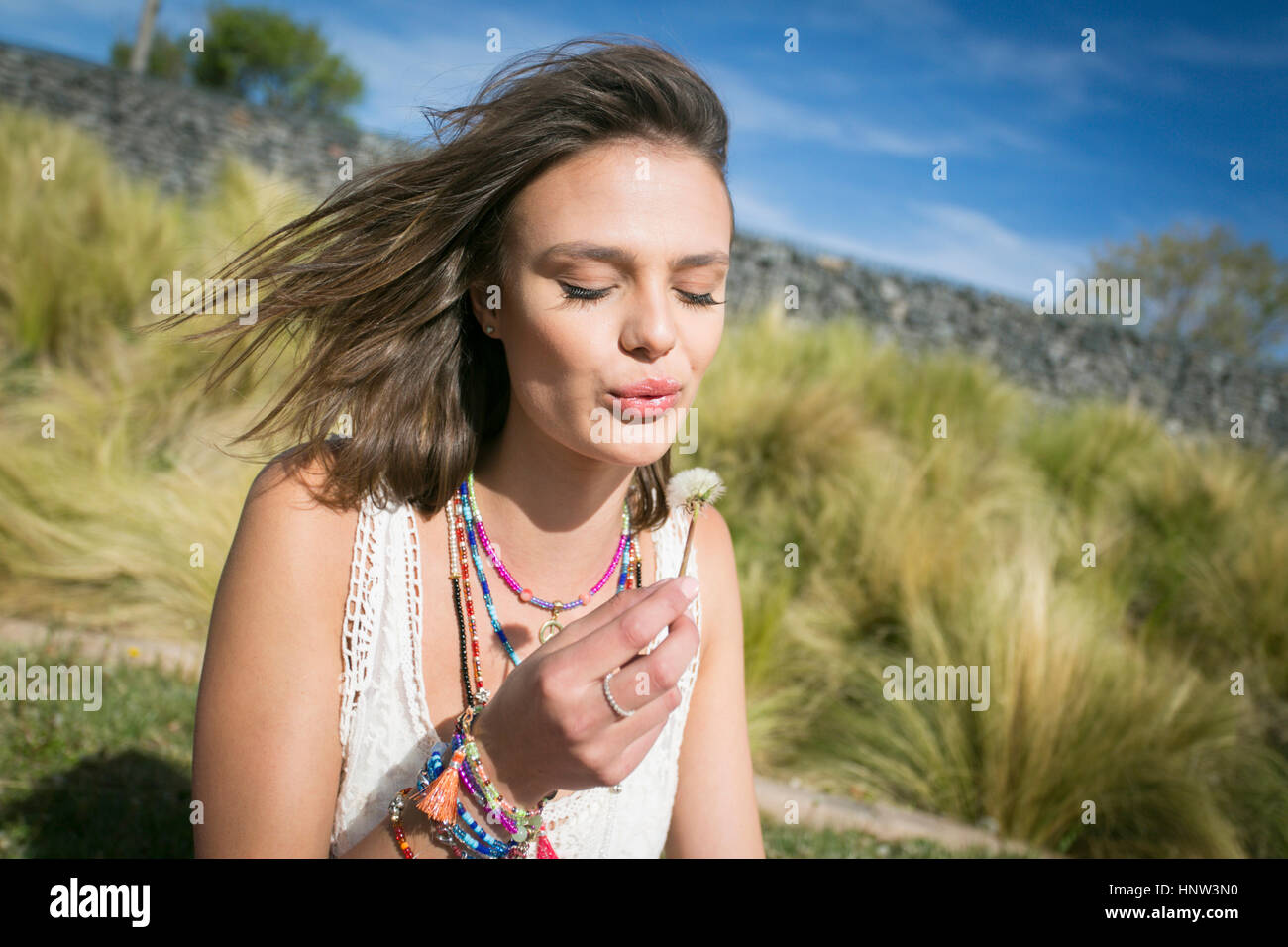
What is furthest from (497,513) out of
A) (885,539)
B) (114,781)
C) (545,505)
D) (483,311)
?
(885,539)

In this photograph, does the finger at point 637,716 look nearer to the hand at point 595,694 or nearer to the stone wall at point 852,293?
the hand at point 595,694

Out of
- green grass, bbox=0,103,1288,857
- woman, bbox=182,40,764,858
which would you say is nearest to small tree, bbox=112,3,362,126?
green grass, bbox=0,103,1288,857

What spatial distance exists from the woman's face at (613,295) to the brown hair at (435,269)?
0.27ft

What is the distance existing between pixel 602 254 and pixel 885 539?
4011mm

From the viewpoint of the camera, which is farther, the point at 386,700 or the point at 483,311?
the point at 483,311

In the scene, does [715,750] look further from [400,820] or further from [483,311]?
[483,311]

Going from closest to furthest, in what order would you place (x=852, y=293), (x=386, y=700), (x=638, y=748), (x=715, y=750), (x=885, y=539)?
(x=638, y=748) < (x=386, y=700) < (x=715, y=750) < (x=885, y=539) < (x=852, y=293)

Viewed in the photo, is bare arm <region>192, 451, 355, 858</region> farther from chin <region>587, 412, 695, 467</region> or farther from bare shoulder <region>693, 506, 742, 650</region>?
bare shoulder <region>693, 506, 742, 650</region>

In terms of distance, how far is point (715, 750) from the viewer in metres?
2.22

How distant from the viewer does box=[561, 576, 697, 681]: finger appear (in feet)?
4.69
